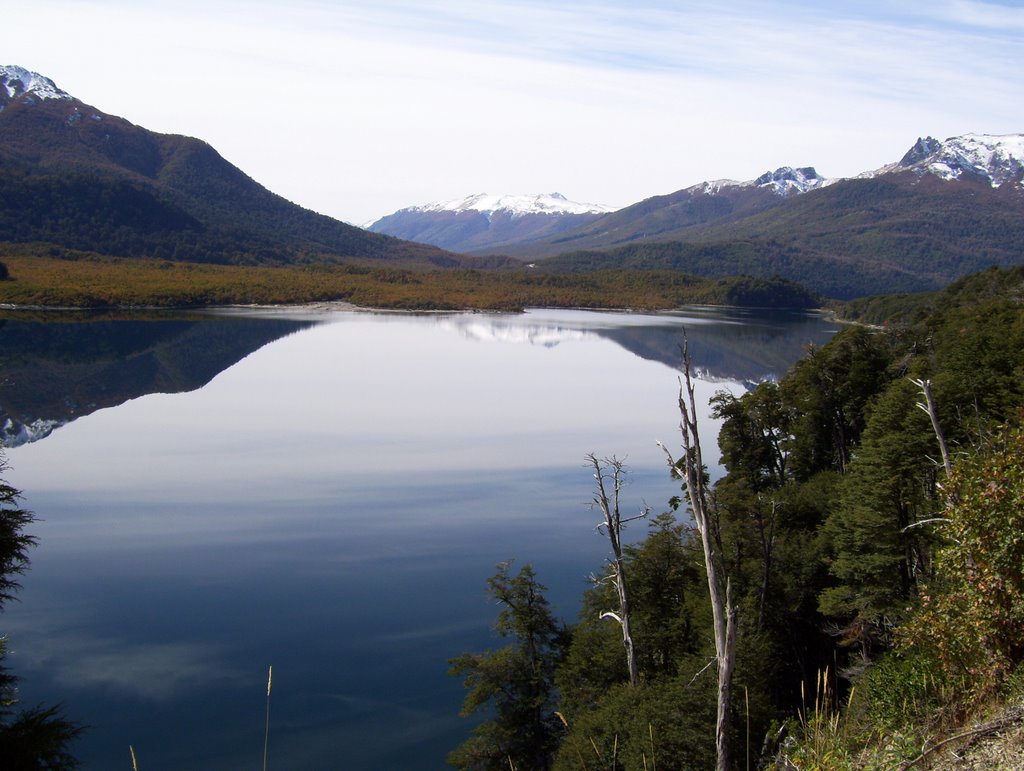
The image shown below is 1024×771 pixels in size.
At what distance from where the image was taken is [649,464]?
3231 centimetres

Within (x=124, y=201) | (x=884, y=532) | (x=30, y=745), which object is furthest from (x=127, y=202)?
(x=30, y=745)

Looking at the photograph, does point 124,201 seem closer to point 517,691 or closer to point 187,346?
point 187,346

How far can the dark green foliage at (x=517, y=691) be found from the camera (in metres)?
13.8

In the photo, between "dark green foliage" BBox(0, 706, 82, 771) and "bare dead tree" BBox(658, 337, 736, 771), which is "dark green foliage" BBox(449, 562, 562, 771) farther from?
"bare dead tree" BBox(658, 337, 736, 771)

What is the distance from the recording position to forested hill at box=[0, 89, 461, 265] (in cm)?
13325

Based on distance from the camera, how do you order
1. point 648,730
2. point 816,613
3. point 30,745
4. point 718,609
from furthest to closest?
point 816,613 < point 648,730 < point 30,745 < point 718,609

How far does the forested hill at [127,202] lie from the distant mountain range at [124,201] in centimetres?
21

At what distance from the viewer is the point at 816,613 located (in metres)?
19.2

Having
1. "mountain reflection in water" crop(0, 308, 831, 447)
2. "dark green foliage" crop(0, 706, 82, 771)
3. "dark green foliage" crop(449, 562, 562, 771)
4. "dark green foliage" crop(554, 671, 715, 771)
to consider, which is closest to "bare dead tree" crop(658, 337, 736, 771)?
"dark green foliage" crop(554, 671, 715, 771)

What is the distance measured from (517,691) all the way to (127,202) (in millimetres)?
148908

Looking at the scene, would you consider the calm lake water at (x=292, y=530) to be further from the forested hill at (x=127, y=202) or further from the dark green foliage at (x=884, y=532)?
the forested hill at (x=127, y=202)

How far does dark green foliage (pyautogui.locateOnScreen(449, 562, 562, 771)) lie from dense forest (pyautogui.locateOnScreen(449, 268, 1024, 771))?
3 cm

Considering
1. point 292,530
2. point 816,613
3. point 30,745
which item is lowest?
point 816,613

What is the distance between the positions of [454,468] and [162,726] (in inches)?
691
